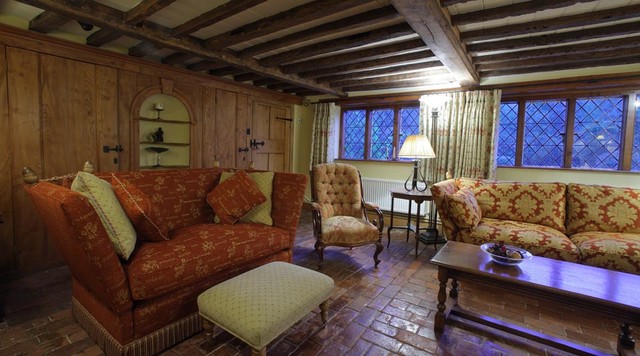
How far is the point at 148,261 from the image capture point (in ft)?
5.48

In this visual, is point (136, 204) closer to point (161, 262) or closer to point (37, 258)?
point (161, 262)

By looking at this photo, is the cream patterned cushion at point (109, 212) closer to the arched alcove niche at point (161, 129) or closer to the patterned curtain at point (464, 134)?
the arched alcove niche at point (161, 129)

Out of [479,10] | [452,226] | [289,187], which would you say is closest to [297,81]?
[289,187]

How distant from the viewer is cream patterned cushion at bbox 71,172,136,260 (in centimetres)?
163

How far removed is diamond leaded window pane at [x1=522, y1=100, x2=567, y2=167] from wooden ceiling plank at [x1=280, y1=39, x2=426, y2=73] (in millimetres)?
2006

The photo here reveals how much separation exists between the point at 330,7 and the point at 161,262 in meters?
2.00

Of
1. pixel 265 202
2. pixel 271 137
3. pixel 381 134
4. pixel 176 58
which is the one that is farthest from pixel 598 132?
pixel 176 58

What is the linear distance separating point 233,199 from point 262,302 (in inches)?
46.8

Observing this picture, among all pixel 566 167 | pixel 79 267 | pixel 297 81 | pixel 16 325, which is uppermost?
pixel 297 81

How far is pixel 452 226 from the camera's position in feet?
9.58

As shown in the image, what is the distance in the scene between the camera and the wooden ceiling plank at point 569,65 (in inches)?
125

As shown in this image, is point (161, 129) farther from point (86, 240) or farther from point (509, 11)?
point (509, 11)

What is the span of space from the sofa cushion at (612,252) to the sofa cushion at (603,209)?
0.26 metres

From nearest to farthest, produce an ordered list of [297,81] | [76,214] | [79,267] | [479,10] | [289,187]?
[76,214] < [79,267] < [479,10] < [289,187] < [297,81]
